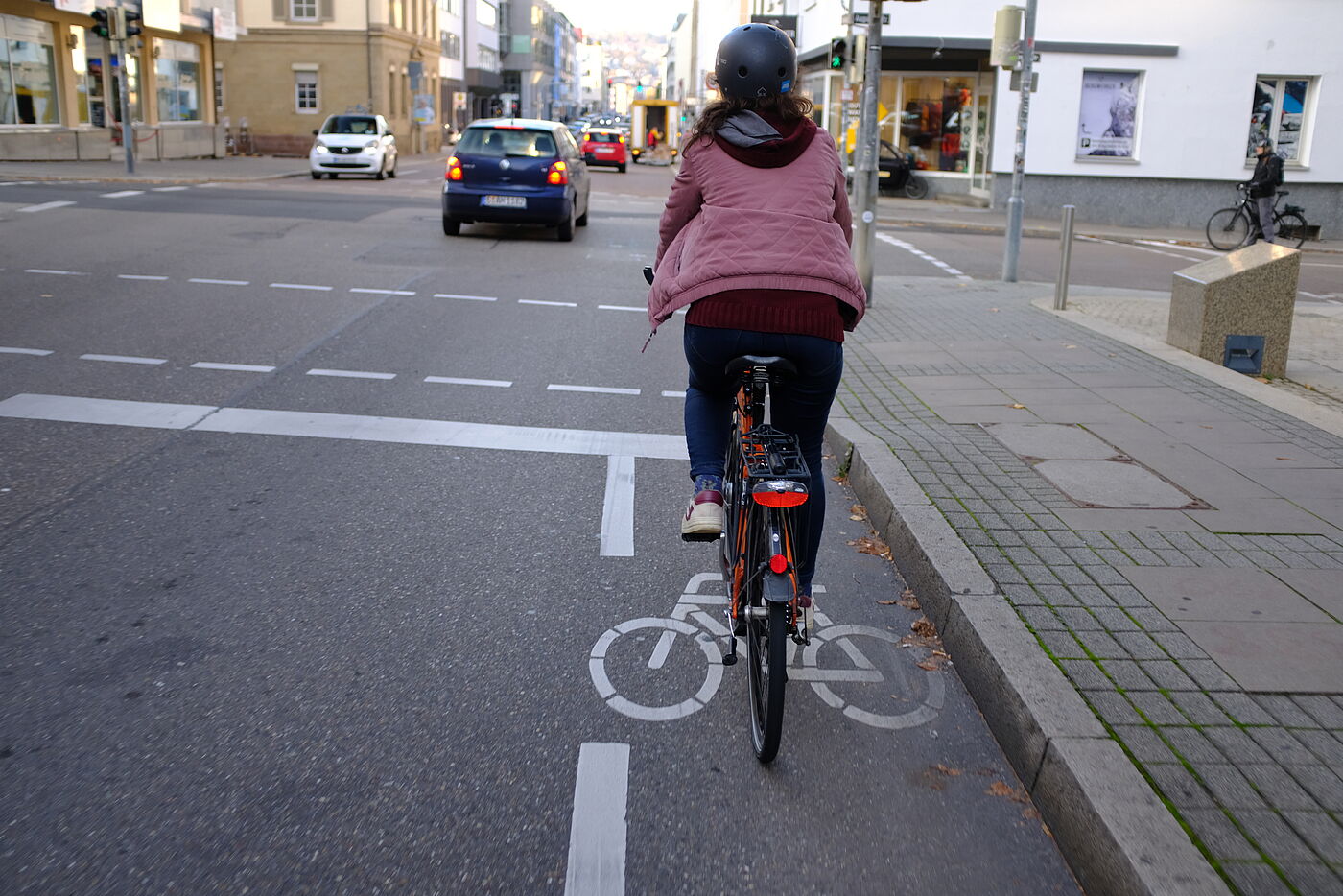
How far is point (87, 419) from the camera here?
23.1 feet

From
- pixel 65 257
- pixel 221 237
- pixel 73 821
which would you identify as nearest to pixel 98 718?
pixel 73 821

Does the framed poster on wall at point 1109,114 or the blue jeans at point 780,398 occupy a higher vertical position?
the framed poster on wall at point 1109,114

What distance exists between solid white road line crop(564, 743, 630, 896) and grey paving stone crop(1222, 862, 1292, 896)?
131 centimetres

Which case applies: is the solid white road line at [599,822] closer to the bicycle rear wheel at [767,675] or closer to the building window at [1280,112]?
the bicycle rear wheel at [767,675]

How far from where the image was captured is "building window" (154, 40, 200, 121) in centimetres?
4228

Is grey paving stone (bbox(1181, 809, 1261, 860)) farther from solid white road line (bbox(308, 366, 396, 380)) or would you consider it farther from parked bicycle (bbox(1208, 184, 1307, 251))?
parked bicycle (bbox(1208, 184, 1307, 251))

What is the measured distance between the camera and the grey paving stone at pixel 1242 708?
11.3 ft

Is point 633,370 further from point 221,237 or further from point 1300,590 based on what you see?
point 221,237

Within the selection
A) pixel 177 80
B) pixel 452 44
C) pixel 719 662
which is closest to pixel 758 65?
pixel 719 662

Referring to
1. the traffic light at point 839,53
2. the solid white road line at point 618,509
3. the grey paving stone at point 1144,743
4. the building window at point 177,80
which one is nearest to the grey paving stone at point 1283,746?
the grey paving stone at point 1144,743

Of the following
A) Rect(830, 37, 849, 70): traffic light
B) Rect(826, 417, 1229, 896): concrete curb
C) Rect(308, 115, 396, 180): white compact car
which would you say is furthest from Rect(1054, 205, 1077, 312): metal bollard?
Rect(308, 115, 396, 180): white compact car

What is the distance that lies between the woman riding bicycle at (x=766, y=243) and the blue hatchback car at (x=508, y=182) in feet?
48.3

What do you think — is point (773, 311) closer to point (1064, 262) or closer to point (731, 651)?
point (731, 651)

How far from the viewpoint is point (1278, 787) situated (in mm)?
3084
